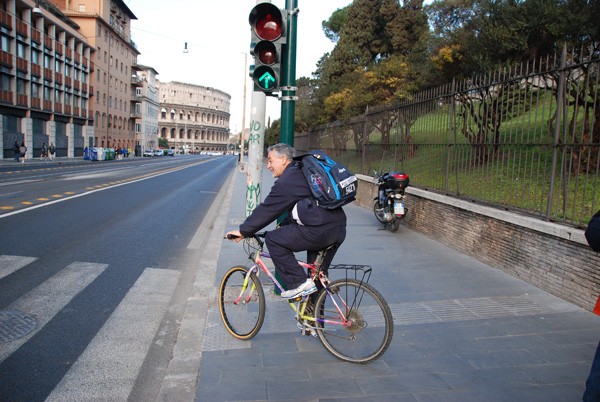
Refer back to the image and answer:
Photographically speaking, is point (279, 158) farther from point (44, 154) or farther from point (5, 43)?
point (44, 154)

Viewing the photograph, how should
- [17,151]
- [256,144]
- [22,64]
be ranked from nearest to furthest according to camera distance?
[256,144]
[17,151]
[22,64]

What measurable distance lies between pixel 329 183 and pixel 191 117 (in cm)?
14984

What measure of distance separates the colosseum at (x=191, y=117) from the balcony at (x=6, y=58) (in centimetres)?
9363

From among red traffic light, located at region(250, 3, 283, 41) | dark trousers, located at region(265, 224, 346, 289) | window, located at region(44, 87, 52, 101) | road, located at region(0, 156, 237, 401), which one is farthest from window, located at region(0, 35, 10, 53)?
dark trousers, located at region(265, 224, 346, 289)

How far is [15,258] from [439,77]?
66.5ft

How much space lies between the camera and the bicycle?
3525mm

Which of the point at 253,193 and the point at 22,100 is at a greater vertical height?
the point at 22,100

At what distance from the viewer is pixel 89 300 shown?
510 cm

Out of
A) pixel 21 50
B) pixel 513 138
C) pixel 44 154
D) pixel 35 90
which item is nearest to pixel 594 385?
pixel 513 138

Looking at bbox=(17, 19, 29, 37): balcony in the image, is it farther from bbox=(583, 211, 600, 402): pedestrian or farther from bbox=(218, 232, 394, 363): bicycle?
bbox=(583, 211, 600, 402): pedestrian

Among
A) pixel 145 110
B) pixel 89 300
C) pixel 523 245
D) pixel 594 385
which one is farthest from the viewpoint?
pixel 145 110

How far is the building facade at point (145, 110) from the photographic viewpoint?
291 ft

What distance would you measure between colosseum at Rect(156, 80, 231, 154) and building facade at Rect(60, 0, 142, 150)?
5081 centimetres

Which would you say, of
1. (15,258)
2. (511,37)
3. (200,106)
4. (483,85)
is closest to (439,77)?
(511,37)
